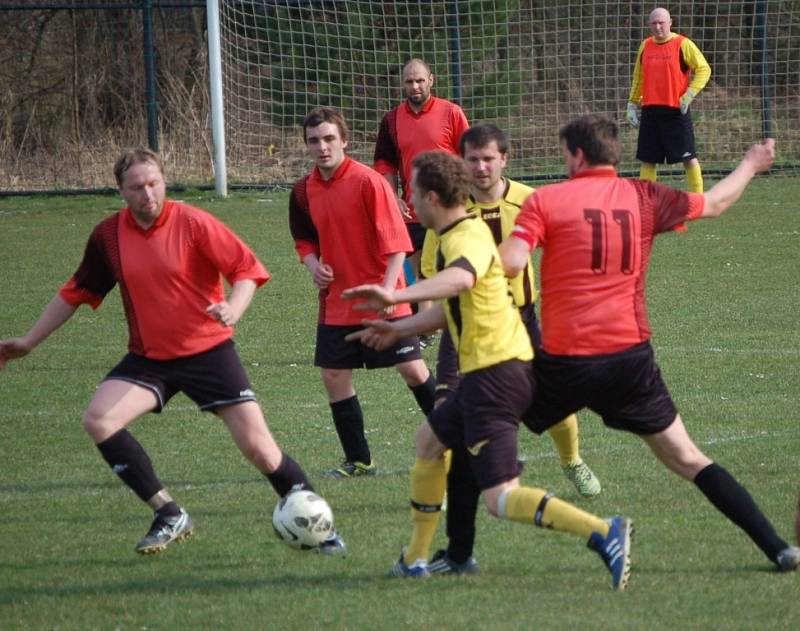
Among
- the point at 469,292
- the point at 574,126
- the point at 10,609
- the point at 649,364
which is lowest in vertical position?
the point at 10,609

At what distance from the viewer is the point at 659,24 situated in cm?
1606

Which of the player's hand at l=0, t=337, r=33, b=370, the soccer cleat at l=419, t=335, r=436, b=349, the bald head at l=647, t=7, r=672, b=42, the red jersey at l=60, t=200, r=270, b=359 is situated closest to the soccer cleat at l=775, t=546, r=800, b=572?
the red jersey at l=60, t=200, r=270, b=359

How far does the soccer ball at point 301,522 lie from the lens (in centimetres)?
553

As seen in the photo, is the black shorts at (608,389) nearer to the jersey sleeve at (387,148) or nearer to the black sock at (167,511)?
the black sock at (167,511)

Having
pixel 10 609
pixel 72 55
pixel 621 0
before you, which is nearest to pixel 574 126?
pixel 10 609

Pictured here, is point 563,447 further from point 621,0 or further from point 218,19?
point 621,0

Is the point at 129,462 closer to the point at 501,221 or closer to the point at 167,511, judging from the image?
the point at 167,511

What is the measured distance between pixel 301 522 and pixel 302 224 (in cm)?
232

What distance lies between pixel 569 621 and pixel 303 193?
329cm

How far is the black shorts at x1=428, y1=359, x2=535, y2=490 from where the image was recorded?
5000 mm

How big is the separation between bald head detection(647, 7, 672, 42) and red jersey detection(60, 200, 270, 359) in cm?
1120

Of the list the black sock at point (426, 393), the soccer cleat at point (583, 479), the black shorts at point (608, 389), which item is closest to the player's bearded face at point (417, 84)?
the black sock at point (426, 393)

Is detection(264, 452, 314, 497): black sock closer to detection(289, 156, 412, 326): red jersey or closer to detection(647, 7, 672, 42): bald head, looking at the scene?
detection(289, 156, 412, 326): red jersey

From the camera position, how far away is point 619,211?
17.0 ft
